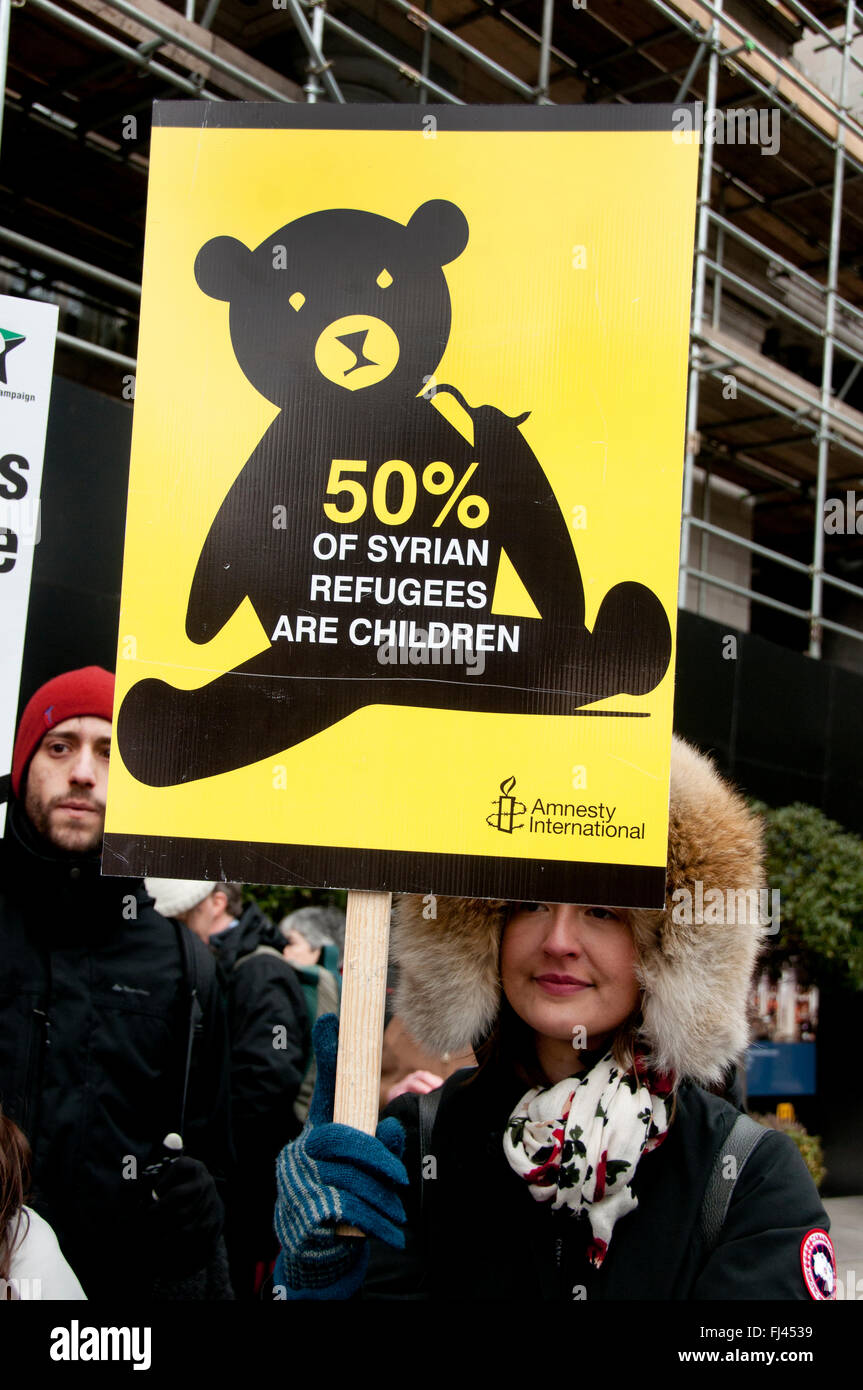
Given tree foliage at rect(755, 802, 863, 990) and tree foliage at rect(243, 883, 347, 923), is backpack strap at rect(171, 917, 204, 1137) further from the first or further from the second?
tree foliage at rect(755, 802, 863, 990)

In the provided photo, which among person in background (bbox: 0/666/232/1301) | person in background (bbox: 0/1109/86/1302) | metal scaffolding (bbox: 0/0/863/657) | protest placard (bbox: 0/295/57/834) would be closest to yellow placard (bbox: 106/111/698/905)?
protest placard (bbox: 0/295/57/834)

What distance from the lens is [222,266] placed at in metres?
2.23

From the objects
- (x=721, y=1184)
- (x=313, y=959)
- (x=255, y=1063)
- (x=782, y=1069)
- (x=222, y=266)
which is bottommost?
(x=782, y=1069)

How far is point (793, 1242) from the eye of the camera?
6.33 ft

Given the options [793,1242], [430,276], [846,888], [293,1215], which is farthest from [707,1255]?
[846,888]

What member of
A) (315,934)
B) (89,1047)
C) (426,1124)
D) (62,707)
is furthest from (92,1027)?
(315,934)

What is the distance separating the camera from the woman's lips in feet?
7.06

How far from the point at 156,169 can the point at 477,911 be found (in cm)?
137

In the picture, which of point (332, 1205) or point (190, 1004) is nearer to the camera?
point (332, 1205)

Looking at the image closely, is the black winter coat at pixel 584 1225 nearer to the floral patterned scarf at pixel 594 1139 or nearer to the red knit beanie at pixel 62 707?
the floral patterned scarf at pixel 594 1139

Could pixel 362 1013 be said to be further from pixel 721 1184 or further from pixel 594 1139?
pixel 721 1184

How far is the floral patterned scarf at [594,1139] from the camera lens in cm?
199

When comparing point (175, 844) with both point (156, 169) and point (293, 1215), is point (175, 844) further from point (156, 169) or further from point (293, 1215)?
point (156, 169)

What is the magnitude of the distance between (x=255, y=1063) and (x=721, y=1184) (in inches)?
91.4
